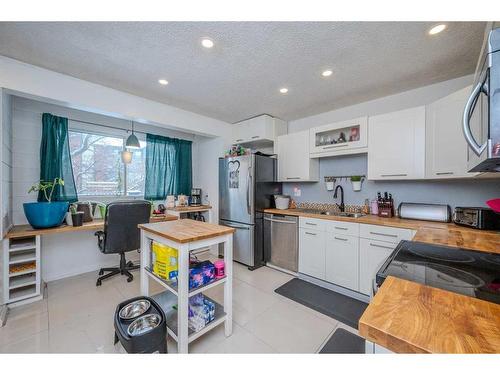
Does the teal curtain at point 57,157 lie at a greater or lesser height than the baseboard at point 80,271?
greater

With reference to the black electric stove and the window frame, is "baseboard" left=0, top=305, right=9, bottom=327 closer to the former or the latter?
the window frame

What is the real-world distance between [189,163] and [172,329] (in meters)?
3.05

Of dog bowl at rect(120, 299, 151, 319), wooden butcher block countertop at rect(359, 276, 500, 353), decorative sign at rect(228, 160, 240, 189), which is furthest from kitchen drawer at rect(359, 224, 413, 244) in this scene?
dog bowl at rect(120, 299, 151, 319)

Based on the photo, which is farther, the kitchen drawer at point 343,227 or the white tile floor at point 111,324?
the kitchen drawer at point 343,227

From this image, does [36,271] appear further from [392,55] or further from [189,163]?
[392,55]

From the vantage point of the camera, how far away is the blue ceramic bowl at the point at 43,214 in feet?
7.00

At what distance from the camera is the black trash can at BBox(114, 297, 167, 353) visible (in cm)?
122

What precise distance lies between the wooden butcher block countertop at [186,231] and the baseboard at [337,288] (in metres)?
1.64

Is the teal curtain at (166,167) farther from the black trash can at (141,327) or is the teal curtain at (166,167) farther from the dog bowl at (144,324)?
the dog bowl at (144,324)

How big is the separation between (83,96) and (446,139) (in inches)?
152

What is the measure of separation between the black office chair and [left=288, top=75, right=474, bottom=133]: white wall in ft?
9.48

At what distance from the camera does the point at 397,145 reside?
7.51 ft

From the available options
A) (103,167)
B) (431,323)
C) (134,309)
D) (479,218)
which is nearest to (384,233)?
(479,218)

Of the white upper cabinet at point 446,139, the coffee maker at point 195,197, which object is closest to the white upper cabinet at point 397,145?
the white upper cabinet at point 446,139
